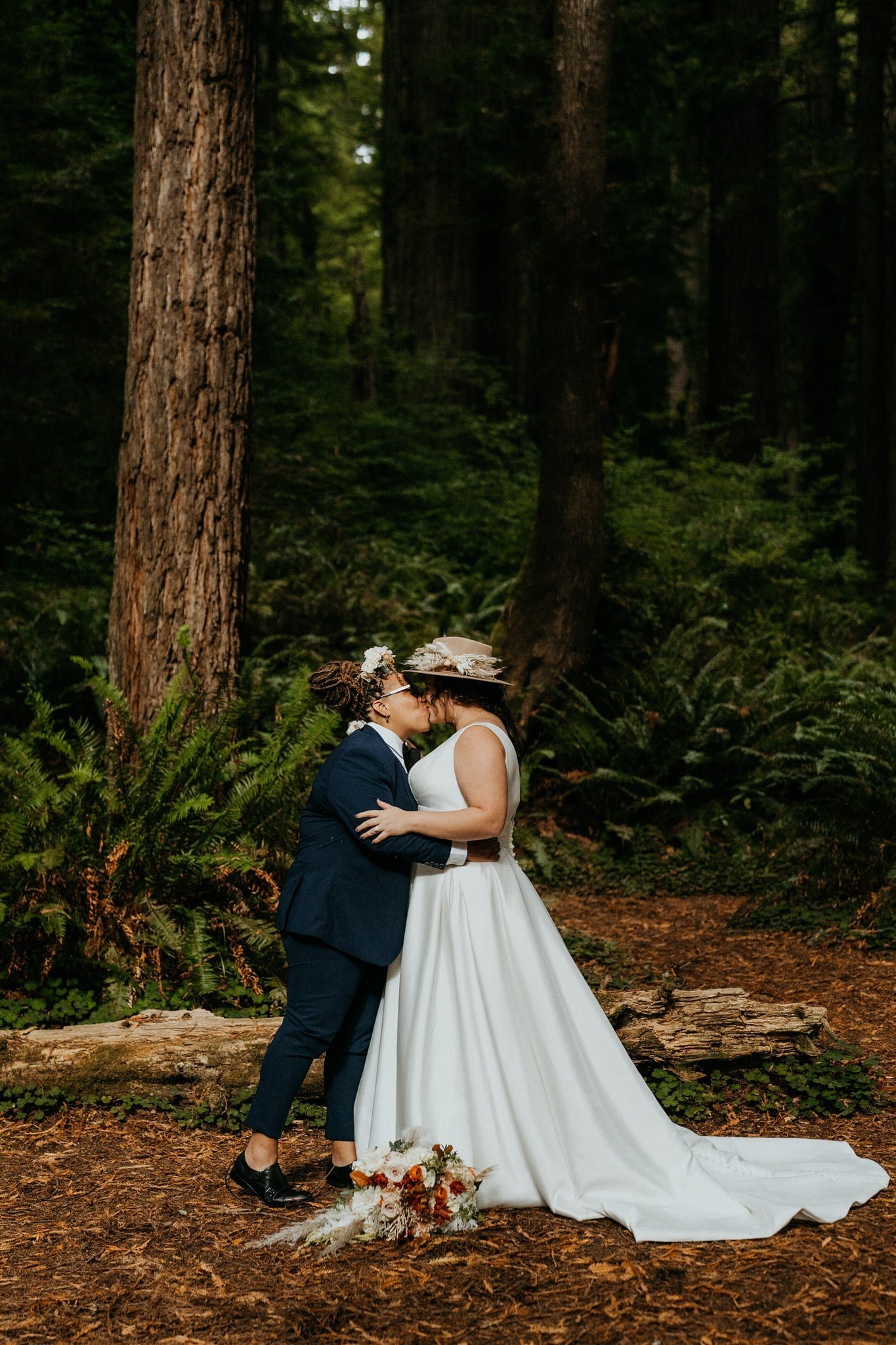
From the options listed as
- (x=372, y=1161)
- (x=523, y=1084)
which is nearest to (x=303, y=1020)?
(x=372, y=1161)

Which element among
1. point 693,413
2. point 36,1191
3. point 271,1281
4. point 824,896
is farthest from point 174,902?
point 693,413

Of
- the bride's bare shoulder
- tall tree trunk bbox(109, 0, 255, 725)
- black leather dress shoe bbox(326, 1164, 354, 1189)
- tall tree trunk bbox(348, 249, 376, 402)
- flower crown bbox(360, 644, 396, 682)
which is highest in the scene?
tall tree trunk bbox(348, 249, 376, 402)

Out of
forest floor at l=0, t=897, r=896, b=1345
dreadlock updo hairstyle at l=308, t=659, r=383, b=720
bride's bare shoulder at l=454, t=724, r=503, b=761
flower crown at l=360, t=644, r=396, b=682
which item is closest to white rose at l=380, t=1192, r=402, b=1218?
forest floor at l=0, t=897, r=896, b=1345

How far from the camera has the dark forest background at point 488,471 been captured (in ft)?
20.1

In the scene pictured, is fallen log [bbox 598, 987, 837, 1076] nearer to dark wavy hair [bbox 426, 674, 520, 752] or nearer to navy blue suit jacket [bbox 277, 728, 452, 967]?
navy blue suit jacket [bbox 277, 728, 452, 967]

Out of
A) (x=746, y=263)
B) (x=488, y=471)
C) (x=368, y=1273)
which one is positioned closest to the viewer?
(x=368, y=1273)

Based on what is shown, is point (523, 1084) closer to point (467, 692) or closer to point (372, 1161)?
point (372, 1161)

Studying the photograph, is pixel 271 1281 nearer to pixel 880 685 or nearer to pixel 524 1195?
pixel 524 1195

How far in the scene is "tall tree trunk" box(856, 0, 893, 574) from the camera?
50.2 ft

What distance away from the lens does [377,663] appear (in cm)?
386

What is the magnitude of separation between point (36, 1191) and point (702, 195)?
1440 cm

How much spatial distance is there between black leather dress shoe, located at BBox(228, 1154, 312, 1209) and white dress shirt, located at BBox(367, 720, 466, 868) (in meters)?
1.21

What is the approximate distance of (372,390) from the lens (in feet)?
51.2

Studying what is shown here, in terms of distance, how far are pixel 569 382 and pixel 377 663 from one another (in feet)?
19.7
